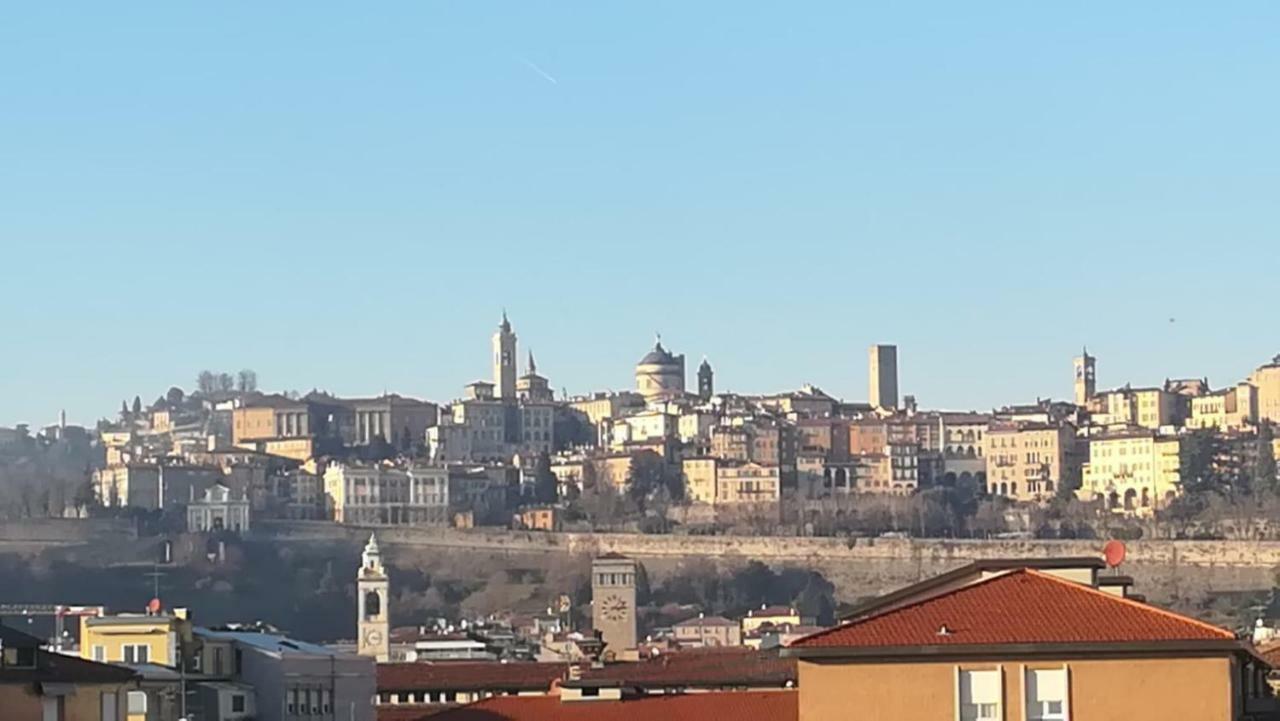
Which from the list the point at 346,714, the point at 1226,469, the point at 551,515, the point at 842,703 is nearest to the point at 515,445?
the point at 551,515

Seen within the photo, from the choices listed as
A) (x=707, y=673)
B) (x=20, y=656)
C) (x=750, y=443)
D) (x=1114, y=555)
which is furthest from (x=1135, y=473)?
(x=20, y=656)

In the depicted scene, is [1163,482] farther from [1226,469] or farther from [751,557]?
[751,557]

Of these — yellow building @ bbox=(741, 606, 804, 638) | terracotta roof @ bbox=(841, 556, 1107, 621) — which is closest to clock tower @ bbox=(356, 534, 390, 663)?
yellow building @ bbox=(741, 606, 804, 638)

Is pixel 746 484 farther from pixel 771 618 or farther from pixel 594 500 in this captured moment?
pixel 771 618

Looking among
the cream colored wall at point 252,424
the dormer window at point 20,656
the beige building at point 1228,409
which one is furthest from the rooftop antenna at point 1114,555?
the cream colored wall at point 252,424

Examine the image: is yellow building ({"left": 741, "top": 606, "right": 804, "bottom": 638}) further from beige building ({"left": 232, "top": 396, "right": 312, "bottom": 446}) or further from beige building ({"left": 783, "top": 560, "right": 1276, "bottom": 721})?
beige building ({"left": 783, "top": 560, "right": 1276, "bottom": 721})

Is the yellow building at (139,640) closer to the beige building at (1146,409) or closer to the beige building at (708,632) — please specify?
the beige building at (708,632)
